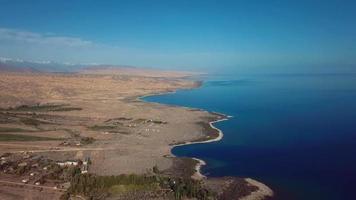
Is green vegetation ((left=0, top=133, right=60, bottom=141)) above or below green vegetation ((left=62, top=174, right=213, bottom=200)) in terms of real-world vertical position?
below

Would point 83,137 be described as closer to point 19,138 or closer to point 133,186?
point 19,138

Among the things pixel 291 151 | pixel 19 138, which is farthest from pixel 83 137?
pixel 291 151

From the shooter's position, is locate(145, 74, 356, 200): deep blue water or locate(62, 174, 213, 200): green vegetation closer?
locate(62, 174, 213, 200): green vegetation

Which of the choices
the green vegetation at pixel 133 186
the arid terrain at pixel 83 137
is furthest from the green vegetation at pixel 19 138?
the green vegetation at pixel 133 186

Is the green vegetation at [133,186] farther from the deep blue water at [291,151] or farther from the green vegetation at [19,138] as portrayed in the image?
the green vegetation at [19,138]

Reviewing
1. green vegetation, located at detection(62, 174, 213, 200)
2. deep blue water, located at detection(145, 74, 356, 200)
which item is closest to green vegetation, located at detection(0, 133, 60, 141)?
deep blue water, located at detection(145, 74, 356, 200)

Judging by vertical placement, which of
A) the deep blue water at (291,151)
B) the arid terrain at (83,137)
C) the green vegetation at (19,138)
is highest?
the deep blue water at (291,151)

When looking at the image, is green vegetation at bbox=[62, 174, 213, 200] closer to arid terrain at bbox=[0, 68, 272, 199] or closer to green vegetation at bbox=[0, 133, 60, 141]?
arid terrain at bbox=[0, 68, 272, 199]
